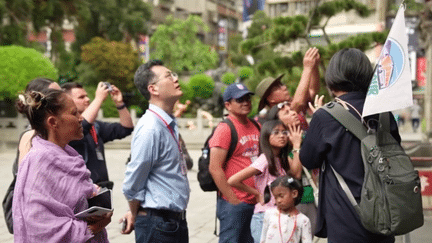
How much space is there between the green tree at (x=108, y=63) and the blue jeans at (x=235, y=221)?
109 ft

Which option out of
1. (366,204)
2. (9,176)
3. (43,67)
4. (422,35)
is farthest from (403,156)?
(43,67)

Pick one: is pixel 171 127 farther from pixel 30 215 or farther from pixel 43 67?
pixel 43 67

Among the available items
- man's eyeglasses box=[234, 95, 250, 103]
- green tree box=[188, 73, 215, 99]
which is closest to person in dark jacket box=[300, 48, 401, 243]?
man's eyeglasses box=[234, 95, 250, 103]

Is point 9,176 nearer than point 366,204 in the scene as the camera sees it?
No

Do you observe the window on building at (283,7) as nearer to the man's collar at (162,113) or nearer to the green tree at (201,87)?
the green tree at (201,87)

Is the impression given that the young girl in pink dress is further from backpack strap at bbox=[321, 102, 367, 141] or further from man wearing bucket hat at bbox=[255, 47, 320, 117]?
backpack strap at bbox=[321, 102, 367, 141]

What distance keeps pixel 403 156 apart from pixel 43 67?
23261mm

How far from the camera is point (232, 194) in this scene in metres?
4.41

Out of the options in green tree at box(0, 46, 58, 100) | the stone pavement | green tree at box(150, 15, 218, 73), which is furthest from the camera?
green tree at box(150, 15, 218, 73)

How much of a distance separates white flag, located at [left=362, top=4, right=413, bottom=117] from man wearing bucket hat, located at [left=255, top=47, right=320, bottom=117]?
4.07ft

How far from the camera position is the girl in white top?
4219 mm

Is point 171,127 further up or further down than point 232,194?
further up

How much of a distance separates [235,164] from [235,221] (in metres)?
0.42

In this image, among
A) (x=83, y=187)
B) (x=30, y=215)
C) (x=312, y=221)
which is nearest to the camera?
(x=30, y=215)
